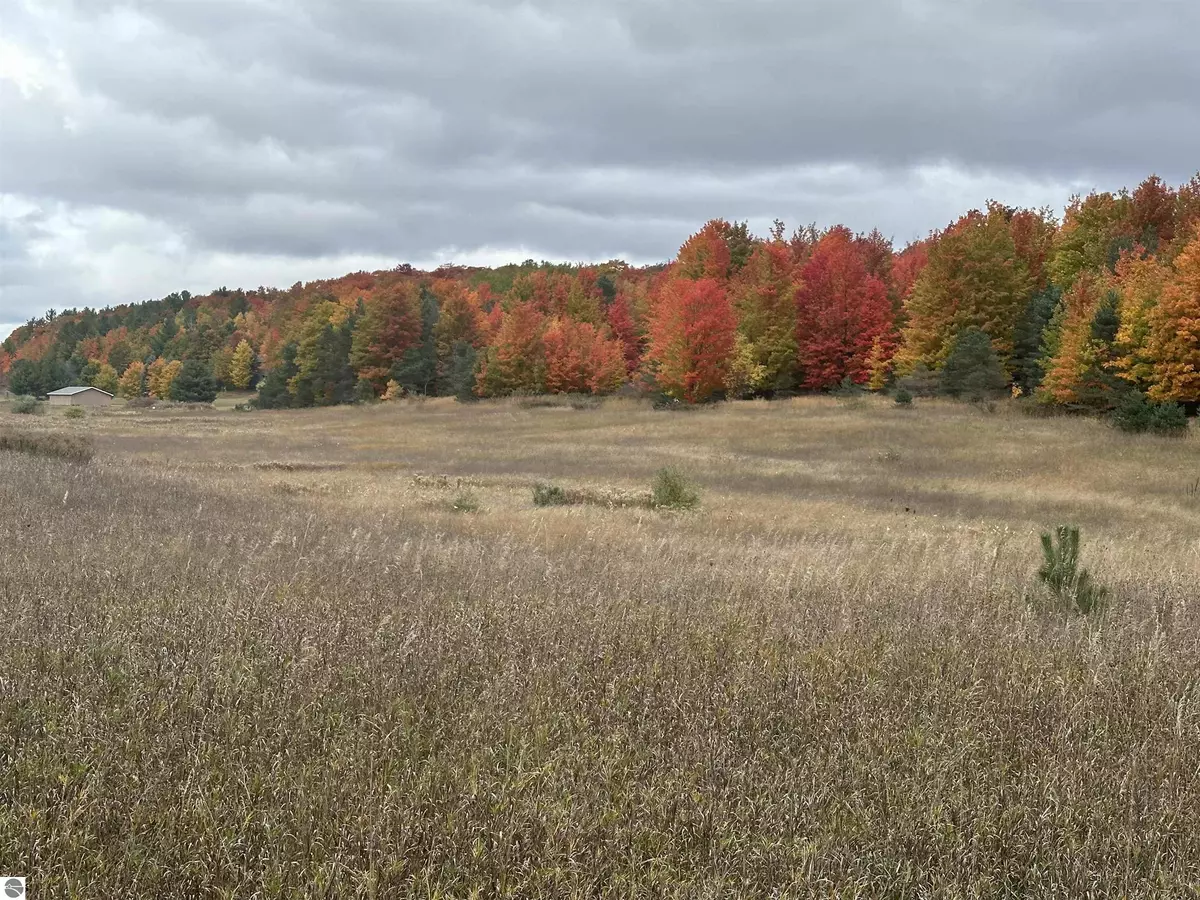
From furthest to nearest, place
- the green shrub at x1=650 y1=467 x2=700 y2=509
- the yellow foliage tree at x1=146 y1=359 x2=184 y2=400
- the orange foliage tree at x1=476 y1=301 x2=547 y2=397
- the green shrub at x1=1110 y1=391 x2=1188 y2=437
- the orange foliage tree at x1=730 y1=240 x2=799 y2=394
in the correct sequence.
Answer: the yellow foliage tree at x1=146 y1=359 x2=184 y2=400
the orange foliage tree at x1=476 y1=301 x2=547 y2=397
the orange foliage tree at x1=730 y1=240 x2=799 y2=394
the green shrub at x1=1110 y1=391 x2=1188 y2=437
the green shrub at x1=650 y1=467 x2=700 y2=509

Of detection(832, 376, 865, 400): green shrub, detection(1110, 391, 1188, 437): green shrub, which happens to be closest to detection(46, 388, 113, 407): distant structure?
detection(832, 376, 865, 400): green shrub

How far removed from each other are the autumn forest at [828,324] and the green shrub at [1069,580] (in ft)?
123

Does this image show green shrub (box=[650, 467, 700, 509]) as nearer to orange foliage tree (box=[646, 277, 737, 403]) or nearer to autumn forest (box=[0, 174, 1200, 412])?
autumn forest (box=[0, 174, 1200, 412])

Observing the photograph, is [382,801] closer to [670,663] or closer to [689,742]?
[689,742]

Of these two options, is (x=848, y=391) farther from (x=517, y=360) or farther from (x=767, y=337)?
(x=517, y=360)

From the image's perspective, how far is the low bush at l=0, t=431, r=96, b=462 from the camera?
62.8ft

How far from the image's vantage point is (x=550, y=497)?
20.3 metres

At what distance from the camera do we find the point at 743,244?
86.4 meters

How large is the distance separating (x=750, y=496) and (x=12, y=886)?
20.8m

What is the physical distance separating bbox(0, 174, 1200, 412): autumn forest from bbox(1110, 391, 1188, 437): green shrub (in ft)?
12.0

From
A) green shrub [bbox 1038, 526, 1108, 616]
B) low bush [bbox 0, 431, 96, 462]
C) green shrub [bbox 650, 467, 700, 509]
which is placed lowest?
green shrub [bbox 650, 467, 700, 509]

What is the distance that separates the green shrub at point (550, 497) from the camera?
19.9 metres

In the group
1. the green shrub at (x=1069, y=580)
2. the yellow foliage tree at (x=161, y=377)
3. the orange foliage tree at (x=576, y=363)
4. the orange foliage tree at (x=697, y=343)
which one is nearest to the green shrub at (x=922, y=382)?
the orange foliage tree at (x=697, y=343)

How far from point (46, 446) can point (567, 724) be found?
806 inches
